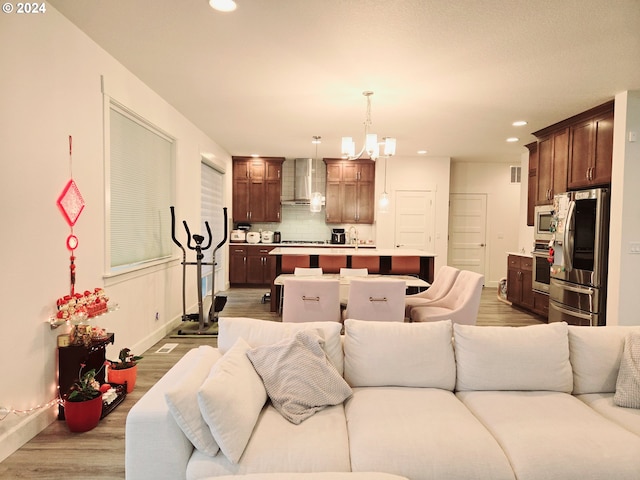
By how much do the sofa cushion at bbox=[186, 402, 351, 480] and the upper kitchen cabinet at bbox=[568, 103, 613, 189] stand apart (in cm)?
433

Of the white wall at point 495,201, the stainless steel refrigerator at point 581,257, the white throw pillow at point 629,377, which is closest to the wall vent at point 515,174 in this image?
the white wall at point 495,201

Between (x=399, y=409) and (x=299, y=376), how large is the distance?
0.49 metres

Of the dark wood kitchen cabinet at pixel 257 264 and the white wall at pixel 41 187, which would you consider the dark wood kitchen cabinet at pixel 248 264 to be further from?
the white wall at pixel 41 187

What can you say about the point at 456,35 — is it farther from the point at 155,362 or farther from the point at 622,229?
the point at 155,362

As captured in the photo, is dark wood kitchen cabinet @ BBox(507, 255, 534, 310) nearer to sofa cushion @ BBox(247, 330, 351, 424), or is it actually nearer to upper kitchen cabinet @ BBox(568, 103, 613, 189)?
upper kitchen cabinet @ BBox(568, 103, 613, 189)

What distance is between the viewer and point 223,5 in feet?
8.06

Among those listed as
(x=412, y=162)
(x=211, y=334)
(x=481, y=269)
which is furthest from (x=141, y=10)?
(x=481, y=269)

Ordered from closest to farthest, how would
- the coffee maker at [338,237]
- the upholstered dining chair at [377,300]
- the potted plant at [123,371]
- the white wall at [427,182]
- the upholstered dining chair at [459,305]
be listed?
1. the potted plant at [123,371]
2. the upholstered dining chair at [377,300]
3. the upholstered dining chair at [459,305]
4. the white wall at [427,182]
5. the coffee maker at [338,237]

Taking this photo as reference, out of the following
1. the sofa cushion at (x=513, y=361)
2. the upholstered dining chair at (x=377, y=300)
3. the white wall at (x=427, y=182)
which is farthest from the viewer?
the white wall at (x=427, y=182)

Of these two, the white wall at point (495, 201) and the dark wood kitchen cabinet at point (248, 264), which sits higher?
the white wall at point (495, 201)

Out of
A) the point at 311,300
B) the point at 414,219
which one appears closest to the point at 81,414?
the point at 311,300

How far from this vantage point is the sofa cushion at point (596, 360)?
6.93 feet

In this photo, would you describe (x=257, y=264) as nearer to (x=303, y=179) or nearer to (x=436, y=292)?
(x=303, y=179)

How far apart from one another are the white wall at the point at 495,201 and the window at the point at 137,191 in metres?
6.11
